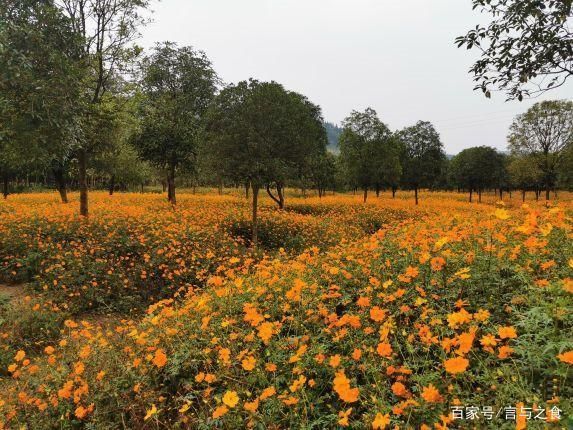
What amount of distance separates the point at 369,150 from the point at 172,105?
17635 millimetres

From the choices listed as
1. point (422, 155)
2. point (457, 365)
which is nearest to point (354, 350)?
point (457, 365)

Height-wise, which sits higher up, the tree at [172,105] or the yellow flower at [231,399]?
the tree at [172,105]

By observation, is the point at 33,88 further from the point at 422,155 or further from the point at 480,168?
the point at 480,168

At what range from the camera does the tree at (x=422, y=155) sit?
39281mm

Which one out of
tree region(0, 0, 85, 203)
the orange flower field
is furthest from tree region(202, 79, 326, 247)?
the orange flower field

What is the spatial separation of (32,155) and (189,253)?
18.7 ft

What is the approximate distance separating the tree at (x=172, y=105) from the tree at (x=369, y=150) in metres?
13.6

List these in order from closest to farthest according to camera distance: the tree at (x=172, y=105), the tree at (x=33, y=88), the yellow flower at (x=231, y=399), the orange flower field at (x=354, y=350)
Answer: the orange flower field at (x=354, y=350) → the yellow flower at (x=231, y=399) → the tree at (x=33, y=88) → the tree at (x=172, y=105)

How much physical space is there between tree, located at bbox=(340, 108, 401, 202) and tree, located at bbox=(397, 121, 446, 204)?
22.3 feet

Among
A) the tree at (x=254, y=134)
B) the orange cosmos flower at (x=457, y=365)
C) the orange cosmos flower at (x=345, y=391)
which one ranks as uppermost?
the tree at (x=254, y=134)

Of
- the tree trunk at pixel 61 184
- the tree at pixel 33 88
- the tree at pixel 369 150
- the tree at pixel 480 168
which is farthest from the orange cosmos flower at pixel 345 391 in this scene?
the tree at pixel 480 168

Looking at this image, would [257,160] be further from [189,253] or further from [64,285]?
[64,285]

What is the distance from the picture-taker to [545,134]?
37.8m

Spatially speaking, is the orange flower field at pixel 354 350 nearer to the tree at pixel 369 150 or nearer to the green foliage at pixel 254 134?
the green foliage at pixel 254 134
